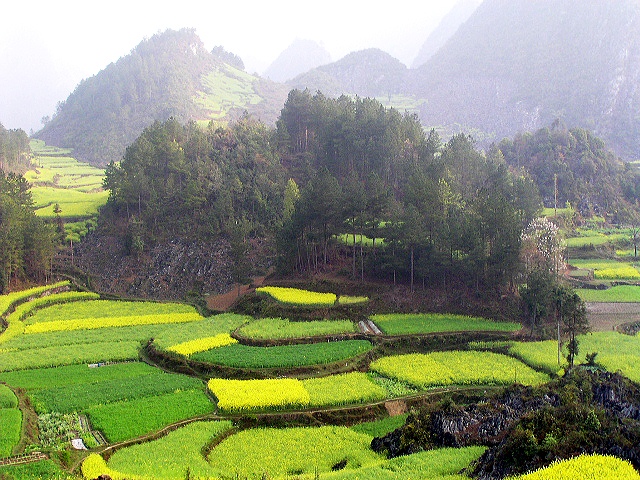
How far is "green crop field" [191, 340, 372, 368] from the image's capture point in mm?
35688

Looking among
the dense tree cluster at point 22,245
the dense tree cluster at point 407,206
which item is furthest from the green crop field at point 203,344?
the dense tree cluster at point 22,245

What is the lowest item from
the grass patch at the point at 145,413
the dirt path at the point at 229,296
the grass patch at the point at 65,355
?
the grass patch at the point at 145,413

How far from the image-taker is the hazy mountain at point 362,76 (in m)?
179

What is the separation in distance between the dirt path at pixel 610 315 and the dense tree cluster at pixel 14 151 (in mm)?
81309

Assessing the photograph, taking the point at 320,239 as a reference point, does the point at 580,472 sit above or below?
below

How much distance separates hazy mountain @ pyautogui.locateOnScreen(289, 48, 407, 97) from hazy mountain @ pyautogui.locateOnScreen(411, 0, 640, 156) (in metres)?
8.51

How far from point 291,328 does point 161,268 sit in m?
25.2

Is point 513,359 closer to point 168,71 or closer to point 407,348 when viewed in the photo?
point 407,348

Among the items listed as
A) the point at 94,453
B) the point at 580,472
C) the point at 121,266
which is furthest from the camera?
the point at 121,266

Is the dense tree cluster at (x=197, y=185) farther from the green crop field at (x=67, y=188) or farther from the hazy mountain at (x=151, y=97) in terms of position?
the hazy mountain at (x=151, y=97)

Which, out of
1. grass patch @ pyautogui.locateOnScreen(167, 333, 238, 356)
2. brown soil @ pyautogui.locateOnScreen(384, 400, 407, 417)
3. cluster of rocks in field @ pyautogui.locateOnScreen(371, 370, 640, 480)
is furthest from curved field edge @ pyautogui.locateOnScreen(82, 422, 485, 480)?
grass patch @ pyautogui.locateOnScreen(167, 333, 238, 356)

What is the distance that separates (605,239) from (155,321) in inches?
2065

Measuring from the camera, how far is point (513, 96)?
153250 mm

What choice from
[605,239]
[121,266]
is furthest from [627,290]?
[121,266]
